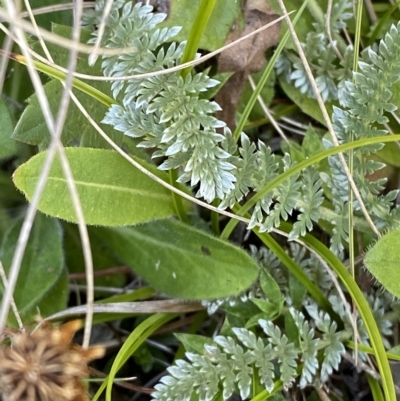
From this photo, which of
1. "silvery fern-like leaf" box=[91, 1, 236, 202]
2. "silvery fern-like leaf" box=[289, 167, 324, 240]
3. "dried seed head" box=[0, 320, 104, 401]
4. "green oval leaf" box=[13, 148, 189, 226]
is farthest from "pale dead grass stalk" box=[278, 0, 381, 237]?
"dried seed head" box=[0, 320, 104, 401]

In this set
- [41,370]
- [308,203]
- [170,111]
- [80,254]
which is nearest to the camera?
[41,370]

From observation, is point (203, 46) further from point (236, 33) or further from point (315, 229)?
point (315, 229)

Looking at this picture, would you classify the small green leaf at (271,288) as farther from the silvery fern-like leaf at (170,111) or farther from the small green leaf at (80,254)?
the small green leaf at (80,254)

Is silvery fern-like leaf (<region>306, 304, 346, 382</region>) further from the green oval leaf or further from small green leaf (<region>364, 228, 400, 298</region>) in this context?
the green oval leaf

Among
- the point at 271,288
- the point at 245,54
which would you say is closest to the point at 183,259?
the point at 271,288

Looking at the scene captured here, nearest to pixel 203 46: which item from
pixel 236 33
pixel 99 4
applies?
pixel 236 33

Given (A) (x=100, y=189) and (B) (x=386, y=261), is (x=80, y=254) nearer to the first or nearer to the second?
(A) (x=100, y=189)
